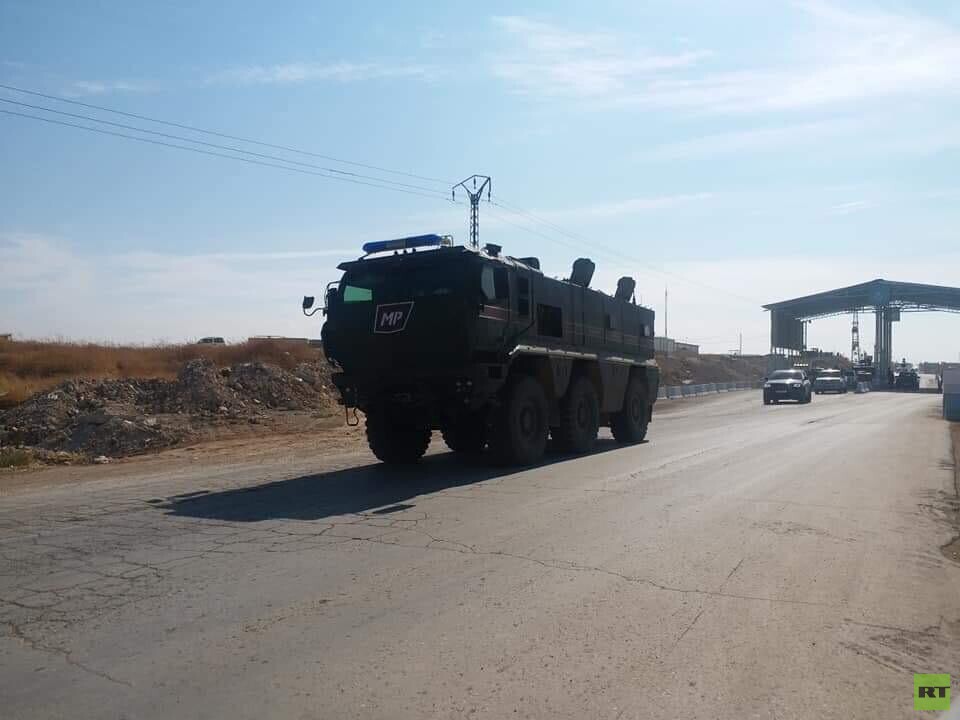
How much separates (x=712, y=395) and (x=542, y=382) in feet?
139

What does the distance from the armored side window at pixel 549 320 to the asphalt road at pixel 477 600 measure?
149 inches

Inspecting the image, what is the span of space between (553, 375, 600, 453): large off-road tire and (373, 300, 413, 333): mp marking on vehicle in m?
4.30

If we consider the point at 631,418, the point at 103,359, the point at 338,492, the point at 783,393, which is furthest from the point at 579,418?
the point at 783,393

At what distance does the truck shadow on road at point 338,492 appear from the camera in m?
10.1

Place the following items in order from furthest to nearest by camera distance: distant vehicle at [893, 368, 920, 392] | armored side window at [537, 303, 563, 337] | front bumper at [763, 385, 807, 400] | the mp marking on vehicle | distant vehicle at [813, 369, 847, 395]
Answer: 1. distant vehicle at [893, 368, 920, 392]
2. distant vehicle at [813, 369, 847, 395]
3. front bumper at [763, 385, 807, 400]
4. armored side window at [537, 303, 563, 337]
5. the mp marking on vehicle

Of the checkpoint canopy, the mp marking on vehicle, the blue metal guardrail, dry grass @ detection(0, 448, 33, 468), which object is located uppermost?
the checkpoint canopy

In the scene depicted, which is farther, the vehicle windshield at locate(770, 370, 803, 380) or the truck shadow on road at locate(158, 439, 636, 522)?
the vehicle windshield at locate(770, 370, 803, 380)

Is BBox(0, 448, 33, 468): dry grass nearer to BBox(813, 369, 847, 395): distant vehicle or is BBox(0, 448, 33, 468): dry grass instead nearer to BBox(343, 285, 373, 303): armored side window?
BBox(343, 285, 373, 303): armored side window

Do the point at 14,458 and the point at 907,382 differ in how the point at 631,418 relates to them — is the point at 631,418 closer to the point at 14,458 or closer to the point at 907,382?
the point at 14,458

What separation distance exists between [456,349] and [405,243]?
2.06 meters

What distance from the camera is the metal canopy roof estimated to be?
73875mm

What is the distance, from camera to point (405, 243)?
1345 centimetres

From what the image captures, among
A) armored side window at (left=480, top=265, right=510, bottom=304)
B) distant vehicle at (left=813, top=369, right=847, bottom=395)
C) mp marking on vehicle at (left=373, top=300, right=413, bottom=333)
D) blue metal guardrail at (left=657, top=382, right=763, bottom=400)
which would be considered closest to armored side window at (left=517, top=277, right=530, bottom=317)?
Result: armored side window at (left=480, top=265, right=510, bottom=304)

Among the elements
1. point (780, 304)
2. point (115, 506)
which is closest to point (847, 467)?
point (115, 506)
